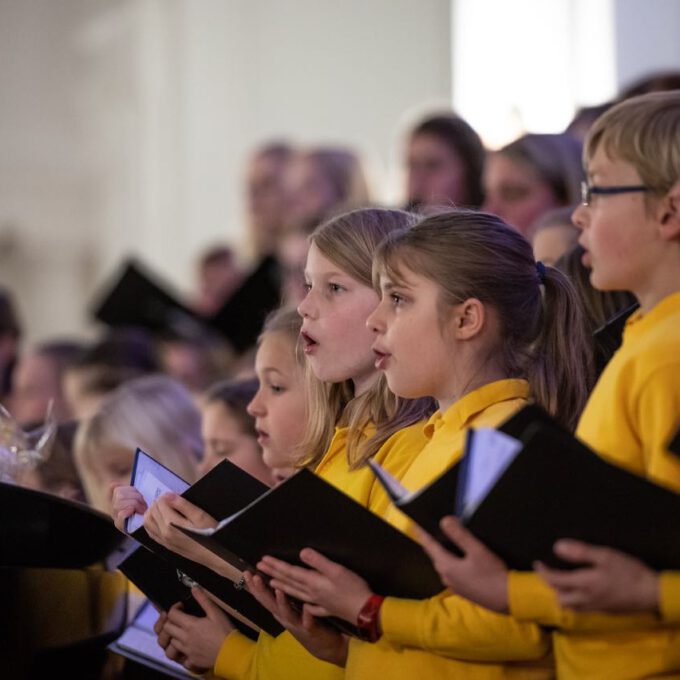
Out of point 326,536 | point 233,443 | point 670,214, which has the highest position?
point 670,214

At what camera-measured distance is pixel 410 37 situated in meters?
8.01

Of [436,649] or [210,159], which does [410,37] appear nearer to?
[210,159]

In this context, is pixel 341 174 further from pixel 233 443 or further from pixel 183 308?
pixel 233 443

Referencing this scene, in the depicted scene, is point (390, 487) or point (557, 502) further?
point (390, 487)

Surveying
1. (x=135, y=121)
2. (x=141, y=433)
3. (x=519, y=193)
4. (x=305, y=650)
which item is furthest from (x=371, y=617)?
(x=135, y=121)

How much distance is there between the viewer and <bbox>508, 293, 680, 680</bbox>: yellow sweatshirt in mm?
1878

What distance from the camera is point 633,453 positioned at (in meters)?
1.93

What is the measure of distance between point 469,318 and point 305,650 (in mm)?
691

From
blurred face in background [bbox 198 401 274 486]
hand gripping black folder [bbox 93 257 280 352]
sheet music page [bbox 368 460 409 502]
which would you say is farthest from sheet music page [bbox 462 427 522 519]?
hand gripping black folder [bbox 93 257 280 352]

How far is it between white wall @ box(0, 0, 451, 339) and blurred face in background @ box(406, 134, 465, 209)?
3968 millimetres

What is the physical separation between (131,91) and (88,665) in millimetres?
6722

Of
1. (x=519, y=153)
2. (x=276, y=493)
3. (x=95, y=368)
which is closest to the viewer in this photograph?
(x=276, y=493)

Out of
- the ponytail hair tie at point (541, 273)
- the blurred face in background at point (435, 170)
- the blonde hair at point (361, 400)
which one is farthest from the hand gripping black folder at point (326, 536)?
the blurred face in background at point (435, 170)

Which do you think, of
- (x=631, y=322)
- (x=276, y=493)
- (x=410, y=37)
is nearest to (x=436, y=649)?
(x=276, y=493)
